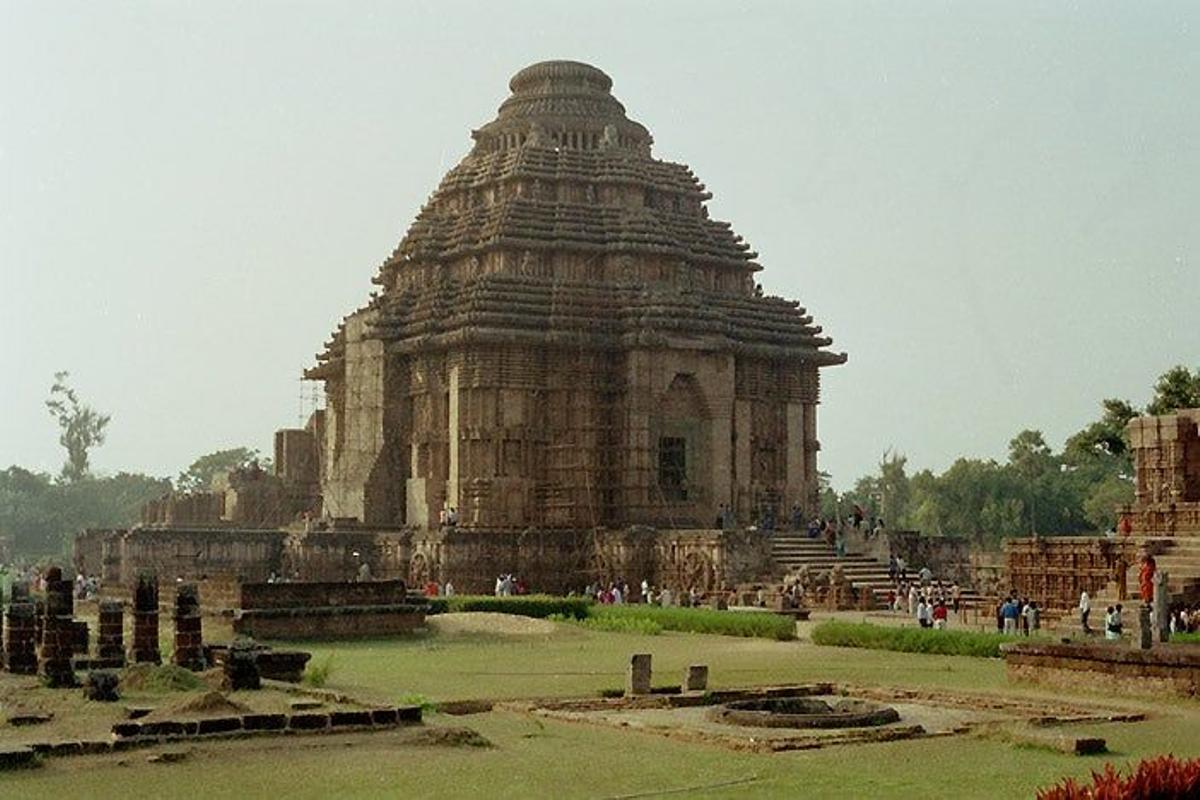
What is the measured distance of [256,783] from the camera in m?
12.6

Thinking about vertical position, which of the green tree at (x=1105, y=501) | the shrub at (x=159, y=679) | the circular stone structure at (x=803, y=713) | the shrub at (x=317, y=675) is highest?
the green tree at (x=1105, y=501)

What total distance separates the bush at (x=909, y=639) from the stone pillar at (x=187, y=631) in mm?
11062

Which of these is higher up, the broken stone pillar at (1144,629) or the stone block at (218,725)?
the broken stone pillar at (1144,629)

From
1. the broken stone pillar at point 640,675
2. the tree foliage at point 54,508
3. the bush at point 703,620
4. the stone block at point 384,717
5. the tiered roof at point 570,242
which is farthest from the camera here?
the tree foliage at point 54,508

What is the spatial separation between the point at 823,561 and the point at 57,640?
24843 mm

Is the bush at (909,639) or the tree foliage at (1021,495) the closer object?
the bush at (909,639)

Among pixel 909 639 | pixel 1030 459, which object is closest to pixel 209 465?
pixel 1030 459

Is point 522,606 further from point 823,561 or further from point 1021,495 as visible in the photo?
point 1021,495

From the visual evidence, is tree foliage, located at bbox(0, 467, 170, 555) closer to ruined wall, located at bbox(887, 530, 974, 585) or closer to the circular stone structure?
ruined wall, located at bbox(887, 530, 974, 585)

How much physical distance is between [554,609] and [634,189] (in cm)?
1931

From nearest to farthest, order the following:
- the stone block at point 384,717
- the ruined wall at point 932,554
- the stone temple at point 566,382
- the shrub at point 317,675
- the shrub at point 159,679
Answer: the stone block at point 384,717, the shrub at point 159,679, the shrub at point 317,675, the ruined wall at point 932,554, the stone temple at point 566,382

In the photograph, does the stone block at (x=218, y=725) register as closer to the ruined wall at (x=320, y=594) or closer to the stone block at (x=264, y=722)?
the stone block at (x=264, y=722)

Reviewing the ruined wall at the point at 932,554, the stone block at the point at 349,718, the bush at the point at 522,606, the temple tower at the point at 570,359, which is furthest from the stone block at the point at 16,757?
the ruined wall at the point at 932,554

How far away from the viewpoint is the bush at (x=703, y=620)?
1152 inches
